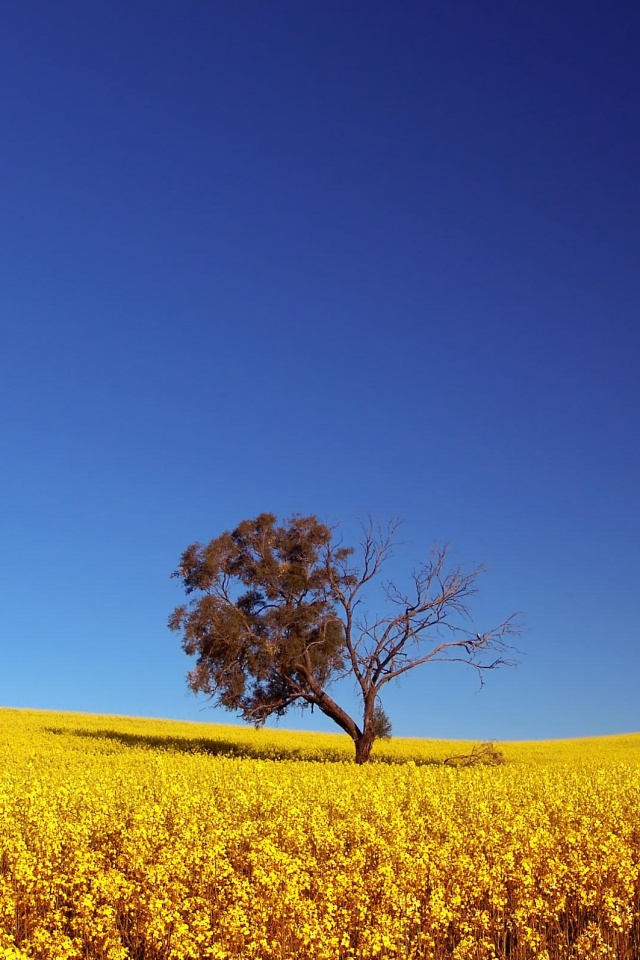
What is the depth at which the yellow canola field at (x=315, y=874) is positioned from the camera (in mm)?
8750

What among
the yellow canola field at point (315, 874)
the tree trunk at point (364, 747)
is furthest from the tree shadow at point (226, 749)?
the yellow canola field at point (315, 874)

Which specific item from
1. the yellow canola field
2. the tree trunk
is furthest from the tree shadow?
the yellow canola field

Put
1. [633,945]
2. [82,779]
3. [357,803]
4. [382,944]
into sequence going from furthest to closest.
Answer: [82,779], [357,803], [633,945], [382,944]

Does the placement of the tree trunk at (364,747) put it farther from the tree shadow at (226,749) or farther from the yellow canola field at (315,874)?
the yellow canola field at (315,874)

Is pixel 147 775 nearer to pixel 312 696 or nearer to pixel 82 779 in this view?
pixel 82 779

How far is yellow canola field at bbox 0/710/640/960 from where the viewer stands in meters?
8.75

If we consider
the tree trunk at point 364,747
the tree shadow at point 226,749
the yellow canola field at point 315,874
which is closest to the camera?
the yellow canola field at point 315,874

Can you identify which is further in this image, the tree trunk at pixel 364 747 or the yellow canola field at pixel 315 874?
the tree trunk at pixel 364 747

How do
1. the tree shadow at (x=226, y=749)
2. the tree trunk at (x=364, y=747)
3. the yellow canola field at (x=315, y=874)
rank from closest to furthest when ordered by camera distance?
the yellow canola field at (x=315, y=874) < the tree trunk at (x=364, y=747) < the tree shadow at (x=226, y=749)

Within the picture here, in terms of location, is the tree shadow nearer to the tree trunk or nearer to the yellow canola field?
the tree trunk

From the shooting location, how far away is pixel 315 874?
35.0 feet

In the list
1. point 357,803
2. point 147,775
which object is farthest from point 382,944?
point 147,775

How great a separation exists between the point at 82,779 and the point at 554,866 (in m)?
12.2

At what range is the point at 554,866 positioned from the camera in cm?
1065
